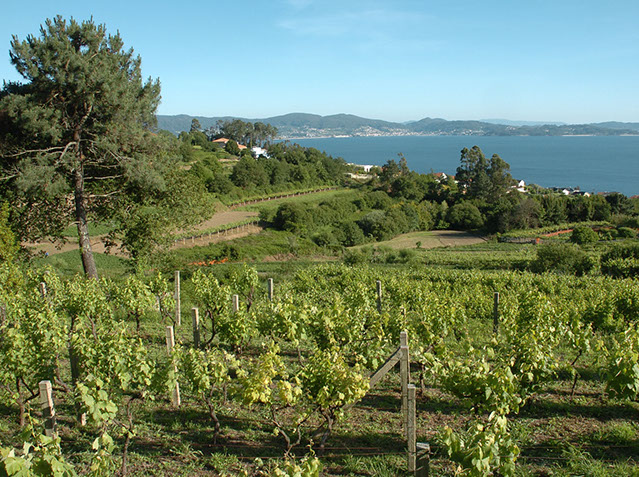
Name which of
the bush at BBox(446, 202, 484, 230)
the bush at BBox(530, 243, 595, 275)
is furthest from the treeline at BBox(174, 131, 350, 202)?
the bush at BBox(530, 243, 595, 275)

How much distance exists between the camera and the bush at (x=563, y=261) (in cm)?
2684

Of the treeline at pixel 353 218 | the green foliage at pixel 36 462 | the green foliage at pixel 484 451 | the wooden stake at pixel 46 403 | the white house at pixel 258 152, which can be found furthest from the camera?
the white house at pixel 258 152

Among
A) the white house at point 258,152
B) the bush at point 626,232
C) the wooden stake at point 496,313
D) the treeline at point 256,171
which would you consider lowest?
the bush at point 626,232

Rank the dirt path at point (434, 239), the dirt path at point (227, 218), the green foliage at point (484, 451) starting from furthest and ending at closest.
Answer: the dirt path at point (434, 239) → the dirt path at point (227, 218) → the green foliage at point (484, 451)

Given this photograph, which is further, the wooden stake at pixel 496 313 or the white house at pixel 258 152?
the white house at pixel 258 152

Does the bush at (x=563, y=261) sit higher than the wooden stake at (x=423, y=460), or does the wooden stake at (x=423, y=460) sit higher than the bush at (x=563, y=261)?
the wooden stake at (x=423, y=460)

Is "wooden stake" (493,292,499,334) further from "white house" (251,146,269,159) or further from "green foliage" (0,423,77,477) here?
"white house" (251,146,269,159)

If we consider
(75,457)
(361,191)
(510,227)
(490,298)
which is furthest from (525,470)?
(361,191)

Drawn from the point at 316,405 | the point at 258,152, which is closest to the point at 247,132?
the point at 258,152

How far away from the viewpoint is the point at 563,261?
89.0 feet

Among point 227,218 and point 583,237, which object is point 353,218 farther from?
point 583,237

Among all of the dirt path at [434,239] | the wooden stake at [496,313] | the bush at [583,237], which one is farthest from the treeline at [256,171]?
the wooden stake at [496,313]

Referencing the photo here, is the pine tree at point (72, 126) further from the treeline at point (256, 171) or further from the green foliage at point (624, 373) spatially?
the treeline at point (256, 171)

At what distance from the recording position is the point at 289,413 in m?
7.47
